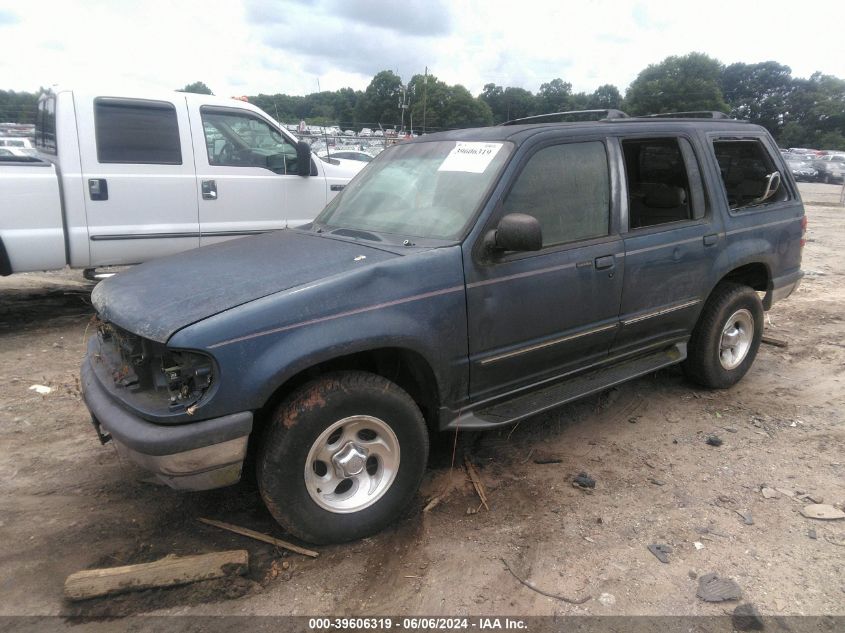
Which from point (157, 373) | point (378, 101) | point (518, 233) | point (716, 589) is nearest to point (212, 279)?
point (157, 373)

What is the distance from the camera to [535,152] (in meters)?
3.33

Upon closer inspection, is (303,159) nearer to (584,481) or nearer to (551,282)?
(551,282)

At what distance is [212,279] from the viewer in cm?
281

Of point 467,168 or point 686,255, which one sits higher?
point 467,168

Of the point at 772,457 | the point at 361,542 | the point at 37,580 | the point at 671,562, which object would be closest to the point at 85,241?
the point at 37,580

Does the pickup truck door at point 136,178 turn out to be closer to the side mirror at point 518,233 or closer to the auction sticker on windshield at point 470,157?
the auction sticker on windshield at point 470,157

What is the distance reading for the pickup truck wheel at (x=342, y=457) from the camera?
8.38 feet

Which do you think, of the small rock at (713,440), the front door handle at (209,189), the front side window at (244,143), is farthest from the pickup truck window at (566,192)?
the front door handle at (209,189)

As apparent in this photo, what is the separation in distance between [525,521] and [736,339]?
8.66 feet

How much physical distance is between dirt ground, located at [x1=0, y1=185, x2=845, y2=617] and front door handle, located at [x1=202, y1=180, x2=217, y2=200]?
243 centimetres

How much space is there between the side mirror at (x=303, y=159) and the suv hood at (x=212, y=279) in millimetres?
3292

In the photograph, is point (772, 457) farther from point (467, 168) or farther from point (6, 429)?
point (6, 429)

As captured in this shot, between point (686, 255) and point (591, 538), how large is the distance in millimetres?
2022

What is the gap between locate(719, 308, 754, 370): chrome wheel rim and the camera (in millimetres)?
4566
